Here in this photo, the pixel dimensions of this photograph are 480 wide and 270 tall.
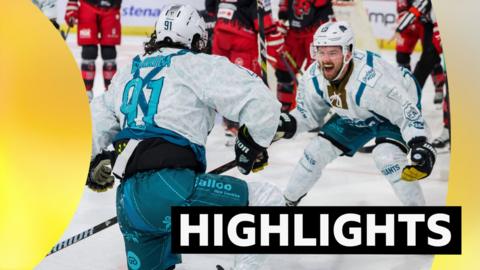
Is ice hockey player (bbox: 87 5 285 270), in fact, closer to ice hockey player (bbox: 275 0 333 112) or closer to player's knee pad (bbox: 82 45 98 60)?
ice hockey player (bbox: 275 0 333 112)

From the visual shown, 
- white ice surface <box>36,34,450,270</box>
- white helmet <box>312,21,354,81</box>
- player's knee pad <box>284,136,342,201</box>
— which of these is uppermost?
white helmet <box>312,21,354,81</box>

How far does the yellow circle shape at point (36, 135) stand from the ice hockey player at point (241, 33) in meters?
2.15

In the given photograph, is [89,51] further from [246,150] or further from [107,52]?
[246,150]

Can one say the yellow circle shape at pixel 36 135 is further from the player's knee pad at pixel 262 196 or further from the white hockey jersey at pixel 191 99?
the player's knee pad at pixel 262 196

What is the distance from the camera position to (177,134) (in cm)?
222

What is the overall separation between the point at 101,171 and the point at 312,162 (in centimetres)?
114

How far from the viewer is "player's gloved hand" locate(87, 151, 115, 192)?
256 cm

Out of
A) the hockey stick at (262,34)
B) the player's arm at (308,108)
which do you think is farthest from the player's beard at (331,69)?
the hockey stick at (262,34)

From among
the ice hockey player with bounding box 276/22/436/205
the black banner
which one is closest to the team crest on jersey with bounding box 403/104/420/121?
the ice hockey player with bounding box 276/22/436/205

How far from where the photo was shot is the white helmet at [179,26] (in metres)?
2.35

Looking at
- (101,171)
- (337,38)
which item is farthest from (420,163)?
(101,171)

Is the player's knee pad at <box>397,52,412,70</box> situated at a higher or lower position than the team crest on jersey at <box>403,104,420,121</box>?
lower

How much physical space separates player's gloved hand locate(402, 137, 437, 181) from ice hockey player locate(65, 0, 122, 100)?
3118 millimetres

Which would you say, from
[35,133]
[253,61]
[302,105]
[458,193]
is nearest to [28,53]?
[35,133]
